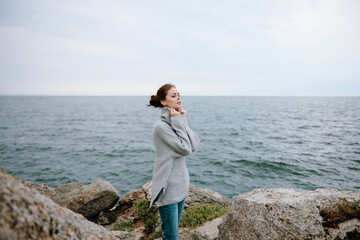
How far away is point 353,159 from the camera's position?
19078mm

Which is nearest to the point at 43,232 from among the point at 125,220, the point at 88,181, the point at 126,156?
the point at 125,220

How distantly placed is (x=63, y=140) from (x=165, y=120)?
30.2 metres

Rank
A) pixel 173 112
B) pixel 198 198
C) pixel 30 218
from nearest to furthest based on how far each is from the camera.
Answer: pixel 30 218, pixel 173 112, pixel 198 198

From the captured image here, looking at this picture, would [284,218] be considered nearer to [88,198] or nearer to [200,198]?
[200,198]

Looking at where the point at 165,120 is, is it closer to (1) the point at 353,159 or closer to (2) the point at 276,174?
(2) the point at 276,174

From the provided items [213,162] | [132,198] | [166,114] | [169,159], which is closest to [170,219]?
[169,159]

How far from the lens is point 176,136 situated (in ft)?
10.8

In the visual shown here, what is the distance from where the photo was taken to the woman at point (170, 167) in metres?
3.24

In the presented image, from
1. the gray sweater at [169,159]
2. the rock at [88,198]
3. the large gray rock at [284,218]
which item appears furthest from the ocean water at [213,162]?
the gray sweater at [169,159]

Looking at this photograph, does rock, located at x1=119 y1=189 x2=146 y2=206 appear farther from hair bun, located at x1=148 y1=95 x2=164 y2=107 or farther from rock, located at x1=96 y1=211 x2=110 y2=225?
hair bun, located at x1=148 y1=95 x2=164 y2=107

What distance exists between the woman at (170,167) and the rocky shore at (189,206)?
88 centimetres

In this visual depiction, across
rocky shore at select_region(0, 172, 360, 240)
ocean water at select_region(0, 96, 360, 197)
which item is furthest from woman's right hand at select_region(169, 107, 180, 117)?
ocean water at select_region(0, 96, 360, 197)

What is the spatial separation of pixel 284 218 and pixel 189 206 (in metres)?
4.22

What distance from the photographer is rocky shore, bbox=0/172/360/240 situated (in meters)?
1.77
